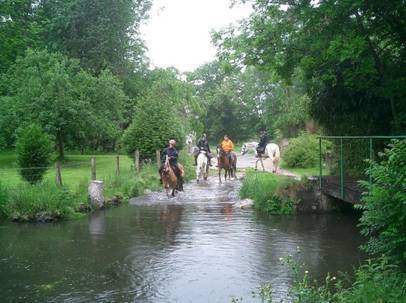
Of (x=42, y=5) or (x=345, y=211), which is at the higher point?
(x=42, y=5)

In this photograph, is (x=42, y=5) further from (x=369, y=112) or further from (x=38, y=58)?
(x=369, y=112)

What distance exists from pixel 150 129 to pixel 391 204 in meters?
22.9

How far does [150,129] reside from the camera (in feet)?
94.7

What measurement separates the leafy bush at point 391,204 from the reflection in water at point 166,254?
7.38ft

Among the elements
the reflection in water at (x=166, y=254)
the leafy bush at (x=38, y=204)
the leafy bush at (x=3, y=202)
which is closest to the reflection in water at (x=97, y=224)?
the reflection in water at (x=166, y=254)

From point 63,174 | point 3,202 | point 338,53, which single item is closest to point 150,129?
point 63,174

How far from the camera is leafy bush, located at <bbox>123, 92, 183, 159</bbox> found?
1136 inches

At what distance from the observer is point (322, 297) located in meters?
6.23

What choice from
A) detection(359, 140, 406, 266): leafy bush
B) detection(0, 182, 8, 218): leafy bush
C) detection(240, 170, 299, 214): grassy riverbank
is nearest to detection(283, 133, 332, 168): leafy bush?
detection(240, 170, 299, 214): grassy riverbank

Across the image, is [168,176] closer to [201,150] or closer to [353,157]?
[201,150]

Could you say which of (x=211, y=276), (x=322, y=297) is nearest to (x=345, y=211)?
(x=211, y=276)

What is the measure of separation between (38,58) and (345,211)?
2585 centimetres

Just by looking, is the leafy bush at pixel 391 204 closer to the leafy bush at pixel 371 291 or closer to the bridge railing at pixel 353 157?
the leafy bush at pixel 371 291

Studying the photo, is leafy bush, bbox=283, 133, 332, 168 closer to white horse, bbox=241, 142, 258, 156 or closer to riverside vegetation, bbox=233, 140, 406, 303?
riverside vegetation, bbox=233, 140, 406, 303
